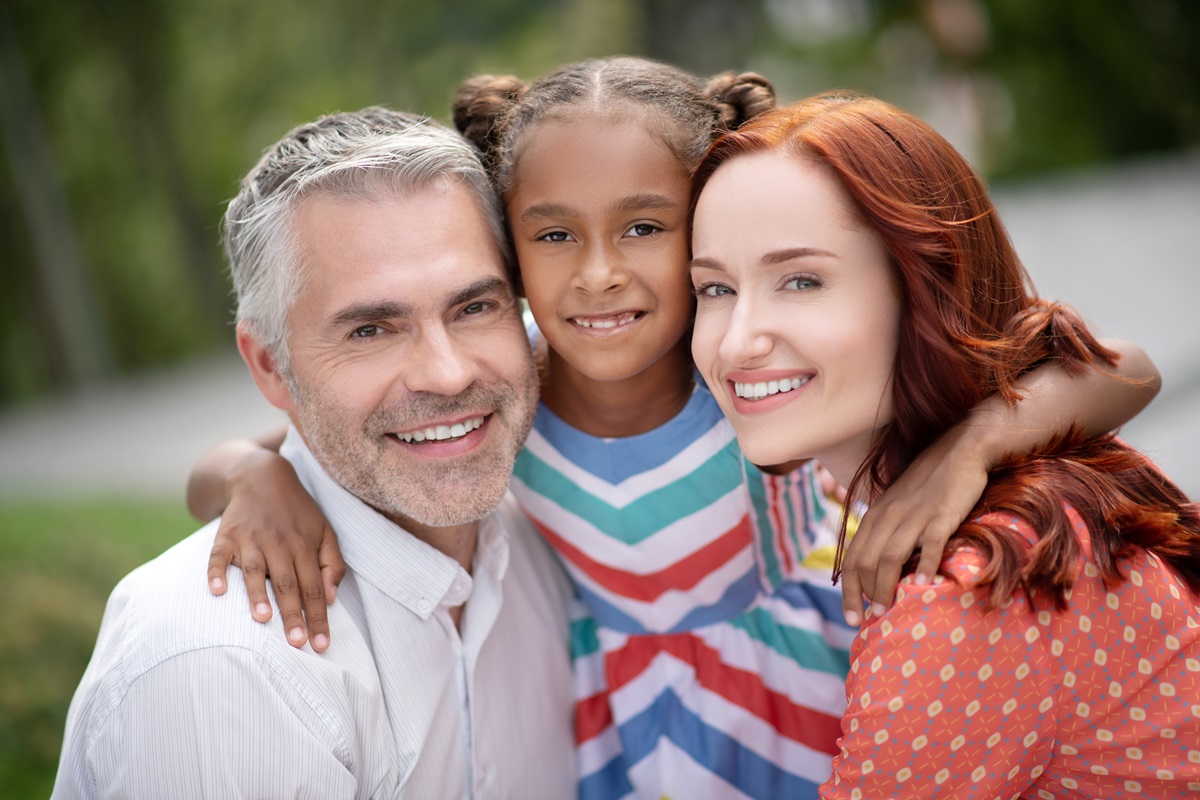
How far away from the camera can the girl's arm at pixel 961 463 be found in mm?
1847

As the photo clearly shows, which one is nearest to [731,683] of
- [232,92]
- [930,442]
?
[930,442]

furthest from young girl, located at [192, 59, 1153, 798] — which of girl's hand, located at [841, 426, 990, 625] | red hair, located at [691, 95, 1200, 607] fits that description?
girl's hand, located at [841, 426, 990, 625]

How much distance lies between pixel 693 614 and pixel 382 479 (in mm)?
895

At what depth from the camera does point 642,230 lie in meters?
2.39

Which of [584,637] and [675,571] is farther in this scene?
[584,637]

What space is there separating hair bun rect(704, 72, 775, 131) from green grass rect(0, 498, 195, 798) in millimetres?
1580

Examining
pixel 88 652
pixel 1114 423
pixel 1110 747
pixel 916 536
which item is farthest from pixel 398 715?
pixel 88 652

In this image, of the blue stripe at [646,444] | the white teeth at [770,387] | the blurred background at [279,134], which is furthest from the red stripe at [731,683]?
the blurred background at [279,134]

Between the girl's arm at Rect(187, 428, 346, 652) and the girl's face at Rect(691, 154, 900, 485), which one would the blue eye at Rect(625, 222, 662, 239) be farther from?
the girl's arm at Rect(187, 428, 346, 652)

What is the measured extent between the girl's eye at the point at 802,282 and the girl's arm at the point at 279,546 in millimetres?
1123

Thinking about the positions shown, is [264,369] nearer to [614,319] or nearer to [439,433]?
[439,433]

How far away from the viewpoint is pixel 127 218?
39.3 feet

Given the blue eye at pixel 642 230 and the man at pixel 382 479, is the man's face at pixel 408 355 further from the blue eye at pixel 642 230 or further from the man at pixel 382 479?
the blue eye at pixel 642 230

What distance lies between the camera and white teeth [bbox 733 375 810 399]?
2045mm
